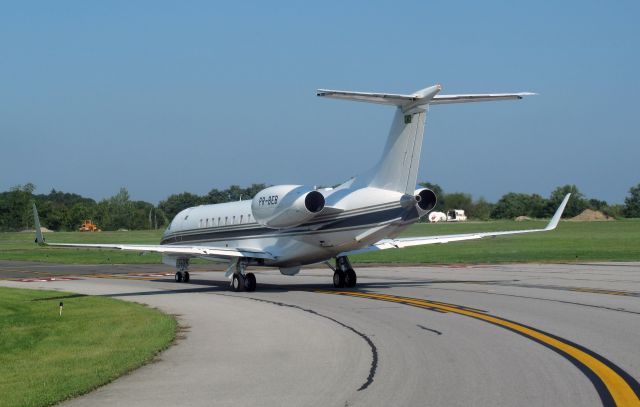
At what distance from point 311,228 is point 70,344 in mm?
12219

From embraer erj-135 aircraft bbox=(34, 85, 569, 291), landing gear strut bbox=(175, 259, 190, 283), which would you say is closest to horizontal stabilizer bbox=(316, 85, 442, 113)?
embraer erj-135 aircraft bbox=(34, 85, 569, 291)

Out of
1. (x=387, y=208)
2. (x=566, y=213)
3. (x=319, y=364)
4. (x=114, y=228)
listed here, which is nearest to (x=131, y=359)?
(x=319, y=364)

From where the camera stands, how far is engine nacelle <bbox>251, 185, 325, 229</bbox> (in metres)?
25.2

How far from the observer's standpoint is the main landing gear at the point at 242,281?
1083 inches

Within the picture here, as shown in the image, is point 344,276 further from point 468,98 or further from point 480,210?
point 480,210

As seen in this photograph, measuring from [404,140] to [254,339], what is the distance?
35.4ft

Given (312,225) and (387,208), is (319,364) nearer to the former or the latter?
(387,208)

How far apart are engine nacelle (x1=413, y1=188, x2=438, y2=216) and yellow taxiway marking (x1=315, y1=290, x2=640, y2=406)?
13.8 ft

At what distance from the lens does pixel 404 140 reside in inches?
954

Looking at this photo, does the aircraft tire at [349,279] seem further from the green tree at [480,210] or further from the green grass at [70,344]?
the green tree at [480,210]

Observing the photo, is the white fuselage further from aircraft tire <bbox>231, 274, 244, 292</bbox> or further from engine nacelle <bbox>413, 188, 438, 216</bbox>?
aircraft tire <bbox>231, 274, 244, 292</bbox>

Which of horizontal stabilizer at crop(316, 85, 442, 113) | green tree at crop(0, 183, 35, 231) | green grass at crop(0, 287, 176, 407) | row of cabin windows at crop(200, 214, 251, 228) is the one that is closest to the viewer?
green grass at crop(0, 287, 176, 407)

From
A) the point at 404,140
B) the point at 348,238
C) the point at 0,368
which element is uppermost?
the point at 404,140

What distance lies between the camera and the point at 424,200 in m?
24.2
